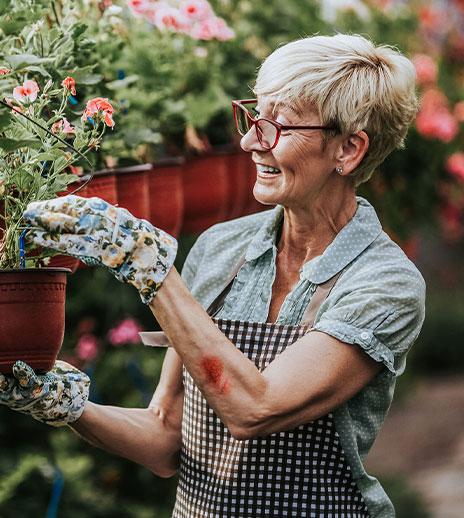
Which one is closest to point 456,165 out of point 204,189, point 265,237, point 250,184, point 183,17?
point 250,184

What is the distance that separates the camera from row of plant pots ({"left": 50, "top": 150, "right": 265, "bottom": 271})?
6.82 feet

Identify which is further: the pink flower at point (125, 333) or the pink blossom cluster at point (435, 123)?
the pink blossom cluster at point (435, 123)

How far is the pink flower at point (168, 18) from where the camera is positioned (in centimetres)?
258

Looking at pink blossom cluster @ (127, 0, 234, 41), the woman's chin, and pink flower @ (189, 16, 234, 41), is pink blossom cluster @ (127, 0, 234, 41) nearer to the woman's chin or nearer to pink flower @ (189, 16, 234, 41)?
pink flower @ (189, 16, 234, 41)

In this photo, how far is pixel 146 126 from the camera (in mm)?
2572

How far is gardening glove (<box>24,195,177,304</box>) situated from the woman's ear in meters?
0.48

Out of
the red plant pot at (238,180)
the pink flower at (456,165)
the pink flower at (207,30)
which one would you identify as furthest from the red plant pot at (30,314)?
the pink flower at (456,165)

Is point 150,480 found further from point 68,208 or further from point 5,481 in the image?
point 68,208

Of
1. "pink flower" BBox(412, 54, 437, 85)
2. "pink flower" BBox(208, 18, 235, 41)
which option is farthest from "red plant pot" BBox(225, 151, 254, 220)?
"pink flower" BBox(412, 54, 437, 85)

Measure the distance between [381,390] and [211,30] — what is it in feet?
3.88

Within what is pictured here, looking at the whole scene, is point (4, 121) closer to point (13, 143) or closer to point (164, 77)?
point (13, 143)

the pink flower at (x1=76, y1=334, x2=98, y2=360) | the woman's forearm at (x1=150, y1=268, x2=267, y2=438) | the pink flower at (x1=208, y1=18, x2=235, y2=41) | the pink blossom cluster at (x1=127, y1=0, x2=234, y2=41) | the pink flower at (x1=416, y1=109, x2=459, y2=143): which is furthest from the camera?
the pink flower at (x1=416, y1=109, x2=459, y2=143)

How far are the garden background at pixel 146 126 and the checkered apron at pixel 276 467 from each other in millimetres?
467

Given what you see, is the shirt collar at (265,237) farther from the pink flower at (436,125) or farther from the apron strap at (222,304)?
the pink flower at (436,125)
